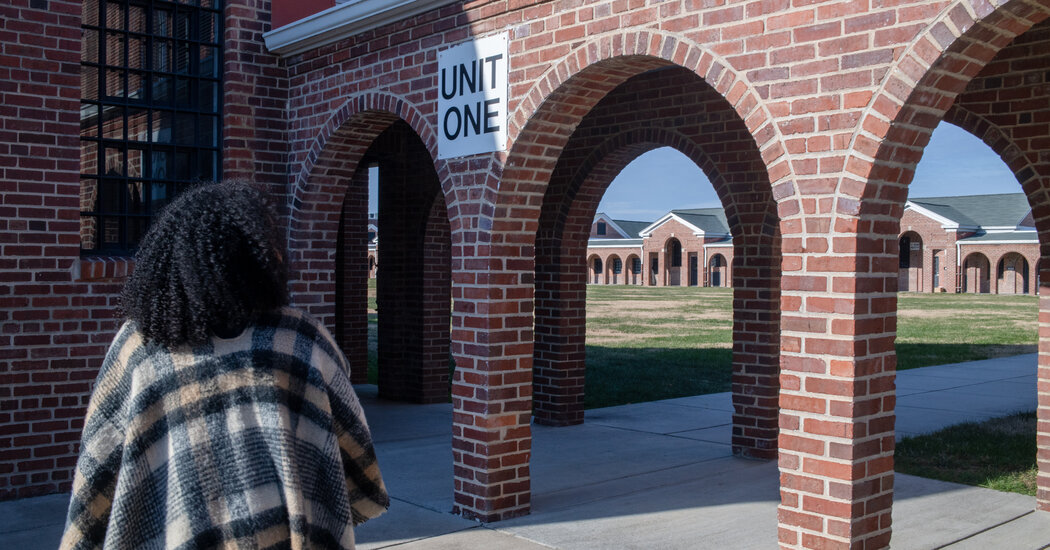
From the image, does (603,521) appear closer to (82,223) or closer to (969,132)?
(969,132)

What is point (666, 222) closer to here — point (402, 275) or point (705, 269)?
point (705, 269)

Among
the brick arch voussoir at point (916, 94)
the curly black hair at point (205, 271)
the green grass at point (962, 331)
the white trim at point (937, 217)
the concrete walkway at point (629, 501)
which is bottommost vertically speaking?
the concrete walkway at point (629, 501)

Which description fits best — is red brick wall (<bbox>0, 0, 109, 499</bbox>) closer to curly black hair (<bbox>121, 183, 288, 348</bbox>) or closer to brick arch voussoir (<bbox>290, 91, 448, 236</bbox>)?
brick arch voussoir (<bbox>290, 91, 448, 236</bbox>)

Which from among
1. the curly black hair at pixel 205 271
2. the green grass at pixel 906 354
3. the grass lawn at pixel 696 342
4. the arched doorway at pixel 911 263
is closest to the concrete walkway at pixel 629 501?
the green grass at pixel 906 354

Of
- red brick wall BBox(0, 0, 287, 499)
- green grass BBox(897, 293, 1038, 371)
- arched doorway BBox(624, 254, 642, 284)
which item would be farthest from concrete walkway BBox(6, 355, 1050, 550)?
arched doorway BBox(624, 254, 642, 284)

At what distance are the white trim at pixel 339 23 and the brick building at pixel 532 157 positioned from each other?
24 millimetres

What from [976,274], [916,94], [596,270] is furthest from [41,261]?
[596,270]

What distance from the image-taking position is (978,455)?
810 centimetres

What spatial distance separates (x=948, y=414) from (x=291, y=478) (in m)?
A: 10.2

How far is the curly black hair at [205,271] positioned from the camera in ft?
6.35

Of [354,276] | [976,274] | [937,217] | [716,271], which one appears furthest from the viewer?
[716,271]

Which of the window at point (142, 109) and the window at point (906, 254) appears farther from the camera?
the window at point (906, 254)

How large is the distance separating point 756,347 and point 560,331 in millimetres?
2284

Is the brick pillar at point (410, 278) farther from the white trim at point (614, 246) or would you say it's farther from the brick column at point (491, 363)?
the white trim at point (614, 246)
